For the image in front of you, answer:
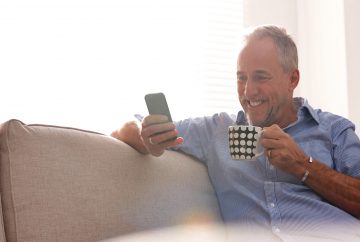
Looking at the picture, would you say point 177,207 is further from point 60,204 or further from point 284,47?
point 284,47

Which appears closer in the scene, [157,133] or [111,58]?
[157,133]

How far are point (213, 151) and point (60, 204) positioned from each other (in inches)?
24.4

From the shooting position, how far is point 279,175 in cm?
181

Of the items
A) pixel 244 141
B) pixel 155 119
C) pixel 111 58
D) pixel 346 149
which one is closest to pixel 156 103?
pixel 155 119

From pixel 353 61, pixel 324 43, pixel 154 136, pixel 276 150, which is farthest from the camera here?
pixel 324 43

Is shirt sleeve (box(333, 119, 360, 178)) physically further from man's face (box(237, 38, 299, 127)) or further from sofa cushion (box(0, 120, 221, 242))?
sofa cushion (box(0, 120, 221, 242))

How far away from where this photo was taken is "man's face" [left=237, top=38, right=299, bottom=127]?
6.29 ft

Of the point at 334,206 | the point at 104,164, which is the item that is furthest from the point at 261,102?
the point at 104,164

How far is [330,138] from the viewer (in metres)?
1.87

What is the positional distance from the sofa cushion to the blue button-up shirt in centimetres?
13

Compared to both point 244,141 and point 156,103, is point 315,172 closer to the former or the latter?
point 244,141

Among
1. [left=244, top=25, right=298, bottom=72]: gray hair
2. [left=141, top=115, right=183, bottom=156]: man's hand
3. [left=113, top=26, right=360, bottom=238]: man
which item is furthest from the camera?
[left=244, top=25, right=298, bottom=72]: gray hair

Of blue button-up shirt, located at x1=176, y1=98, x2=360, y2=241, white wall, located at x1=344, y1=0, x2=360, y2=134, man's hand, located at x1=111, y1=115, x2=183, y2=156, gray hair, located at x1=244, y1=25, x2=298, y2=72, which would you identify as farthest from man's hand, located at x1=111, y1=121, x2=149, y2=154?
white wall, located at x1=344, y1=0, x2=360, y2=134

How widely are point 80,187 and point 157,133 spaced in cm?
26
